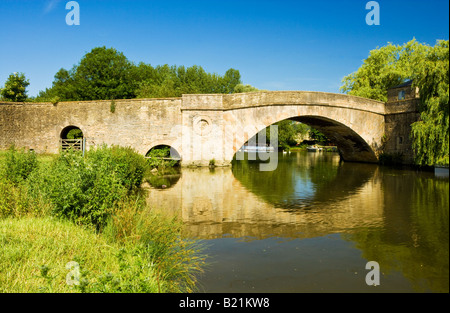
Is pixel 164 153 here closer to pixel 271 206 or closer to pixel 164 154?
pixel 164 154

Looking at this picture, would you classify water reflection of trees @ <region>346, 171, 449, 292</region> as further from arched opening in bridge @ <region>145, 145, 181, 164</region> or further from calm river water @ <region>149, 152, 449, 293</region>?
arched opening in bridge @ <region>145, 145, 181, 164</region>

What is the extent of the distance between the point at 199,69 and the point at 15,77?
24.8 metres

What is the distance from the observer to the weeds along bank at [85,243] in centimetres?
342

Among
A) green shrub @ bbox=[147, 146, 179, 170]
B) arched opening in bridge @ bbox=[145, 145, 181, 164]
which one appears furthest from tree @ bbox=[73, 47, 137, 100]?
green shrub @ bbox=[147, 146, 179, 170]

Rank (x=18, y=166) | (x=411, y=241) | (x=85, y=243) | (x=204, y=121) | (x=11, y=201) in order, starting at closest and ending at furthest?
1. (x=85, y=243)
2. (x=411, y=241)
3. (x=11, y=201)
4. (x=18, y=166)
5. (x=204, y=121)

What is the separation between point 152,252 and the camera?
4.42 m

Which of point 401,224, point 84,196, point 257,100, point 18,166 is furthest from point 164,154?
point 401,224

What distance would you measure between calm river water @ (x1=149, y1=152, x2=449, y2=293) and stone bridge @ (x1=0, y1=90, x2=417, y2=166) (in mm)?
8000

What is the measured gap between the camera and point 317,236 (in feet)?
19.6

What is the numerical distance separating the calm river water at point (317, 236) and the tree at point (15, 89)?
29.3 meters

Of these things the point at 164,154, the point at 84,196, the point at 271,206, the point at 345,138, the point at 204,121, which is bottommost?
the point at 271,206

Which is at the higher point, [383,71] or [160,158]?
[383,71]

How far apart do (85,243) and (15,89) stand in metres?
35.3

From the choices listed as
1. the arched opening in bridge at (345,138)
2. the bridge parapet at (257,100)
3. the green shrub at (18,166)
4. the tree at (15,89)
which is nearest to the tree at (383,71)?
the arched opening in bridge at (345,138)
